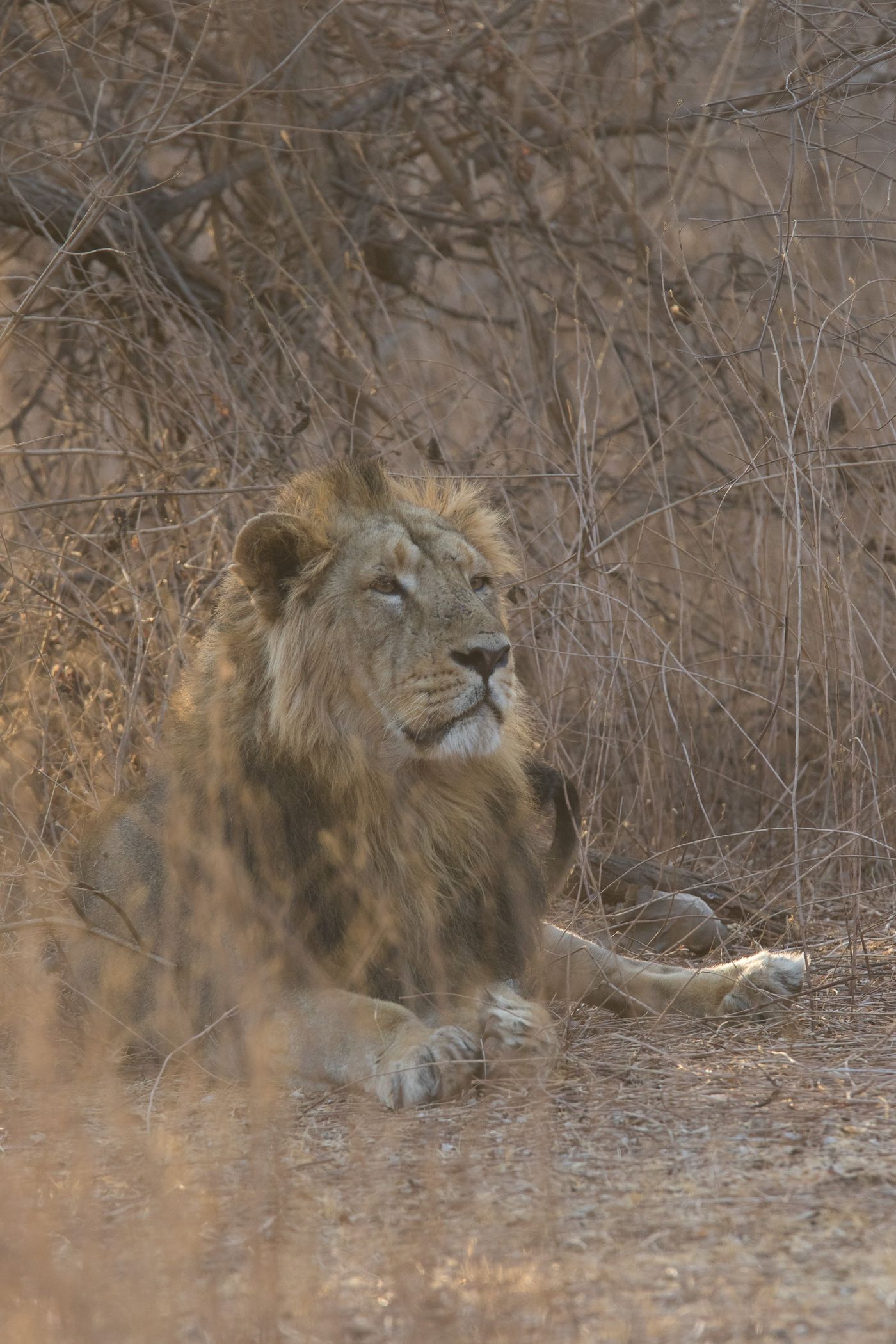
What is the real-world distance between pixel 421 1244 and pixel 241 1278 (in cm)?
28

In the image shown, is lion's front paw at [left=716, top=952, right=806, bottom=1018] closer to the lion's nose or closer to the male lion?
the male lion

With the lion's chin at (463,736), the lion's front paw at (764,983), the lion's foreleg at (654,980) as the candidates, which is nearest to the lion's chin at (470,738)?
the lion's chin at (463,736)

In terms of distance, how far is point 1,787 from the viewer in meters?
4.98

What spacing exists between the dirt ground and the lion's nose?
92 cm

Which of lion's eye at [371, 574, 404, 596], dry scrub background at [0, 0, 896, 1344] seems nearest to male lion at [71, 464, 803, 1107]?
lion's eye at [371, 574, 404, 596]

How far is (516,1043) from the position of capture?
333 cm

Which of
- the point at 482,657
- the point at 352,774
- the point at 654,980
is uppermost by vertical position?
the point at 482,657

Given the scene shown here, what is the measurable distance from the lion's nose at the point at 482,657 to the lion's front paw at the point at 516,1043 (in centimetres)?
76

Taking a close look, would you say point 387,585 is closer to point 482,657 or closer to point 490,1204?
point 482,657

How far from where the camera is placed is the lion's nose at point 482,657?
11.6ft

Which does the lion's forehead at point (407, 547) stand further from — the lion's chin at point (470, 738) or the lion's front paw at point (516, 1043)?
the lion's front paw at point (516, 1043)

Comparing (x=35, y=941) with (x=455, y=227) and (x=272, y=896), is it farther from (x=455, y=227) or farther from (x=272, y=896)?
(x=455, y=227)

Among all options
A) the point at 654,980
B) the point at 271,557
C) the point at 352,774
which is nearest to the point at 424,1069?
the point at 352,774

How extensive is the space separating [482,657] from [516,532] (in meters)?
2.17
